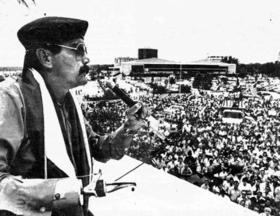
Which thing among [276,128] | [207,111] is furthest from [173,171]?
[207,111]

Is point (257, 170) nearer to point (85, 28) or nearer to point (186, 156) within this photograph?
point (186, 156)

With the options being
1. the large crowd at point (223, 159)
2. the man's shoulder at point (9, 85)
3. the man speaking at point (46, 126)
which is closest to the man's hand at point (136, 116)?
the man speaking at point (46, 126)

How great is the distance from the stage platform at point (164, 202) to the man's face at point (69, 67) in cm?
272

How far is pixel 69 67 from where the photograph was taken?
Result: 5.08 feet

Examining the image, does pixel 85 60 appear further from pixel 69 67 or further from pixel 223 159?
pixel 223 159

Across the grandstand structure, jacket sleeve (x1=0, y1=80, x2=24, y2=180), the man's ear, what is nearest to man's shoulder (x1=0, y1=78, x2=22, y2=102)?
jacket sleeve (x1=0, y1=80, x2=24, y2=180)

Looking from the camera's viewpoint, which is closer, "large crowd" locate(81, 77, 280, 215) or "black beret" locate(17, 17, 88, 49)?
"black beret" locate(17, 17, 88, 49)

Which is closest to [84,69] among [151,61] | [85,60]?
[85,60]

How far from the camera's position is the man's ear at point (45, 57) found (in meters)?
1.52

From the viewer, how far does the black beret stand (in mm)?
1523

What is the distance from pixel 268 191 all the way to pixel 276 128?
29.7 ft

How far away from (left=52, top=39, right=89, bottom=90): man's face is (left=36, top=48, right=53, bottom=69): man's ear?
20 millimetres

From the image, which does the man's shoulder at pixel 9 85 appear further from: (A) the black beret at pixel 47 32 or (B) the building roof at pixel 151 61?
(B) the building roof at pixel 151 61

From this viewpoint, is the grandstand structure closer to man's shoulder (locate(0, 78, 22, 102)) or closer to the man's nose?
the man's nose
